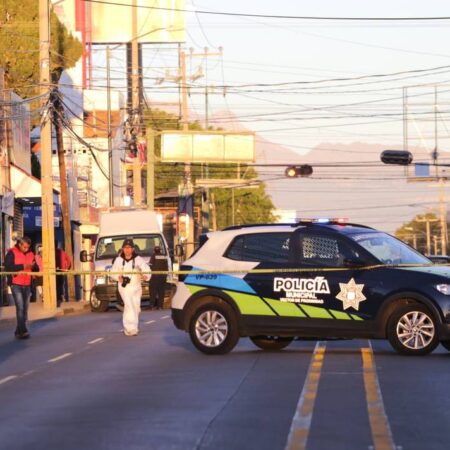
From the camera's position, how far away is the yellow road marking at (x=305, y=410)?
10594mm

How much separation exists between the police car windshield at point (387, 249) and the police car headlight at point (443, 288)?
82 centimetres

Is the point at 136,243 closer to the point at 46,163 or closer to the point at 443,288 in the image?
the point at 46,163

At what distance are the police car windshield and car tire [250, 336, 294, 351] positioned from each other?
84.4 inches

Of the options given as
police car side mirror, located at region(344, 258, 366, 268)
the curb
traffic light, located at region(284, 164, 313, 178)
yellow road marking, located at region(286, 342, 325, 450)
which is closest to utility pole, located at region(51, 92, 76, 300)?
the curb

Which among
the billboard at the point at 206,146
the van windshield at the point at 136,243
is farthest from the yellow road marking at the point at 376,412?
the billboard at the point at 206,146

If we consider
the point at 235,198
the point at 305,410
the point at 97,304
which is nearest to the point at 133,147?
the point at 97,304

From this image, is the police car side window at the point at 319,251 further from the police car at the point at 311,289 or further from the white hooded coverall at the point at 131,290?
the white hooded coverall at the point at 131,290

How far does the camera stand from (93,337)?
79.8 ft

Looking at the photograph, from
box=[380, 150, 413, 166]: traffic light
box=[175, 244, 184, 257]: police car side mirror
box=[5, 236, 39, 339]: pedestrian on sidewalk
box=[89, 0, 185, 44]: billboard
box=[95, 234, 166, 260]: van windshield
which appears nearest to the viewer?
box=[5, 236, 39, 339]: pedestrian on sidewalk

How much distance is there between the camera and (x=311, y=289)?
726 inches

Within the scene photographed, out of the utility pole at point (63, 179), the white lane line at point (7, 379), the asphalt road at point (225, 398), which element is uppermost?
the utility pole at point (63, 179)

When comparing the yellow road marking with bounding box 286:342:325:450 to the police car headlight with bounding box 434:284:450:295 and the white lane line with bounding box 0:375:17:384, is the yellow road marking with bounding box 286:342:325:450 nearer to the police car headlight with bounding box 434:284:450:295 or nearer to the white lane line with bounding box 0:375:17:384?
the police car headlight with bounding box 434:284:450:295

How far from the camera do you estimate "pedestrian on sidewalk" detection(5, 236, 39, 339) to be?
78.9 ft

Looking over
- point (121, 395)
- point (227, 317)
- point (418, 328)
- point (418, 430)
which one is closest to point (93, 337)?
point (227, 317)
